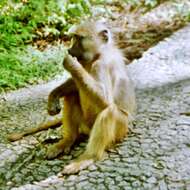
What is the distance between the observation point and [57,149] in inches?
183

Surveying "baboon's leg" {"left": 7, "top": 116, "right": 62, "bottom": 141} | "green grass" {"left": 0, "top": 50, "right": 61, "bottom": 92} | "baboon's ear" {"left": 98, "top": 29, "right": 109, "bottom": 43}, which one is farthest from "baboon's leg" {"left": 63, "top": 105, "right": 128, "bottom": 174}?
"green grass" {"left": 0, "top": 50, "right": 61, "bottom": 92}

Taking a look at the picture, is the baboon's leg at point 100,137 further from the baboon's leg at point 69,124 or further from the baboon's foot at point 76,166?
the baboon's leg at point 69,124

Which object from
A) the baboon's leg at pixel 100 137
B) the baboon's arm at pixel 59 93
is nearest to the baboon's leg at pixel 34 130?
the baboon's arm at pixel 59 93

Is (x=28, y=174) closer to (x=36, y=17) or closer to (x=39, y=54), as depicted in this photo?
(x=39, y=54)

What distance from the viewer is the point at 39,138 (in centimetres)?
522

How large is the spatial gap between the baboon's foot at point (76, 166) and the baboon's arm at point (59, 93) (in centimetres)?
66

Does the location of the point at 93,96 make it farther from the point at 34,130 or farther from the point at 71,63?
the point at 34,130

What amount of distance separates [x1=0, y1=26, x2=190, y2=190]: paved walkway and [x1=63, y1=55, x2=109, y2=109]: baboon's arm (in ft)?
2.04

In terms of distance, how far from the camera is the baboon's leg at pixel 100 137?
421 centimetres

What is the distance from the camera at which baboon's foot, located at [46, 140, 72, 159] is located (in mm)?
4605

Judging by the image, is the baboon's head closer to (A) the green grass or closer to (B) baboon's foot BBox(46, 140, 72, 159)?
(B) baboon's foot BBox(46, 140, 72, 159)

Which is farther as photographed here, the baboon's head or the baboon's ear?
the baboon's ear

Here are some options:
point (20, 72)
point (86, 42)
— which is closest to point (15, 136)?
point (86, 42)

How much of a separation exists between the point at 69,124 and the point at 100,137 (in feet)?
1.92
